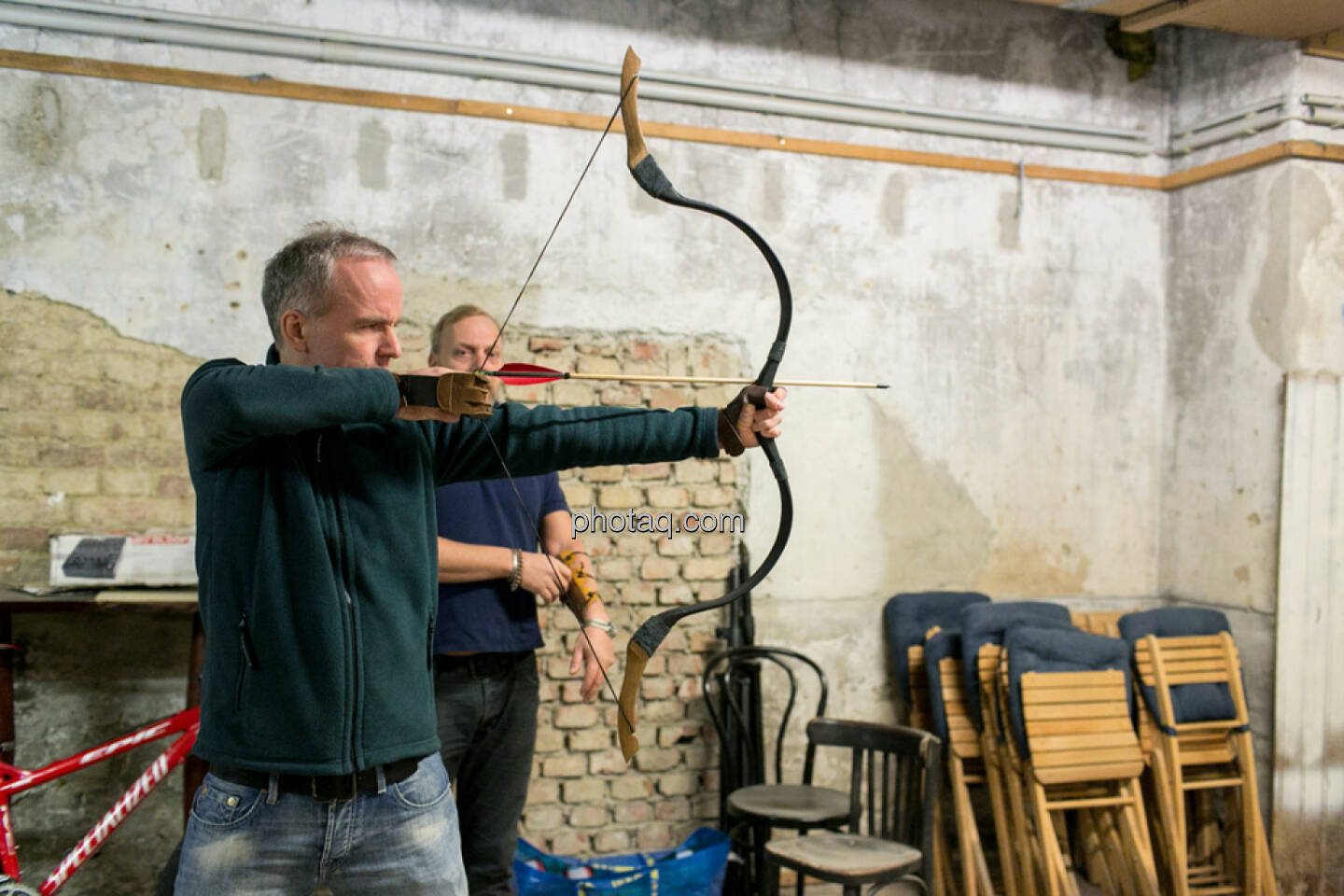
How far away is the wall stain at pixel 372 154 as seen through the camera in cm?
306

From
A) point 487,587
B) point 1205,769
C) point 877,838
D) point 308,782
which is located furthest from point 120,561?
point 1205,769

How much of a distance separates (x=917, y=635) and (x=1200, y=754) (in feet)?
3.16

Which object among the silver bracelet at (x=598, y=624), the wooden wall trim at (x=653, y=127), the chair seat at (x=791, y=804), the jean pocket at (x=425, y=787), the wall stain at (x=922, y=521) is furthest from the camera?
the wall stain at (x=922, y=521)

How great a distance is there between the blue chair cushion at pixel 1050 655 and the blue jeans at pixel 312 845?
2.11 m

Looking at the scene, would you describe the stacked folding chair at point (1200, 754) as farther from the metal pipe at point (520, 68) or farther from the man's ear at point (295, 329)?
the man's ear at point (295, 329)

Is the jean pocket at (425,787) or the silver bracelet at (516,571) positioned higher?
the silver bracelet at (516,571)

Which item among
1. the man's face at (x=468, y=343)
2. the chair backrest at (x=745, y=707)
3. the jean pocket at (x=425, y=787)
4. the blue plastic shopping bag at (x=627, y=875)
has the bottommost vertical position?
the blue plastic shopping bag at (x=627, y=875)

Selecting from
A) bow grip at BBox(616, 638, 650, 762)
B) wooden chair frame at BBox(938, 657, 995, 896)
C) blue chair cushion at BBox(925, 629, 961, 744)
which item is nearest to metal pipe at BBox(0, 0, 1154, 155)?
blue chair cushion at BBox(925, 629, 961, 744)

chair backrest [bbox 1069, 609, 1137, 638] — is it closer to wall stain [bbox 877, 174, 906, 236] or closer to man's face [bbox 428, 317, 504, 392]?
wall stain [bbox 877, 174, 906, 236]

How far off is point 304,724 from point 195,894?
0.24 meters

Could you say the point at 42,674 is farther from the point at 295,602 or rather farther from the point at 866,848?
the point at 866,848

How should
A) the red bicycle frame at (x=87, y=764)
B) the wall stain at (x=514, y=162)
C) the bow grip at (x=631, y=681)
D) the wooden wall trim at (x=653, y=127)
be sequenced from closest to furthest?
the bow grip at (x=631, y=681) < the red bicycle frame at (x=87, y=764) < the wooden wall trim at (x=653, y=127) < the wall stain at (x=514, y=162)

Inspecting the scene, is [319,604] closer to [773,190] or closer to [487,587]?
[487,587]

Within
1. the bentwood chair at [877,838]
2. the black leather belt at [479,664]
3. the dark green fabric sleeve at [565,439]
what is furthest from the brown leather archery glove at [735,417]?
the bentwood chair at [877,838]
